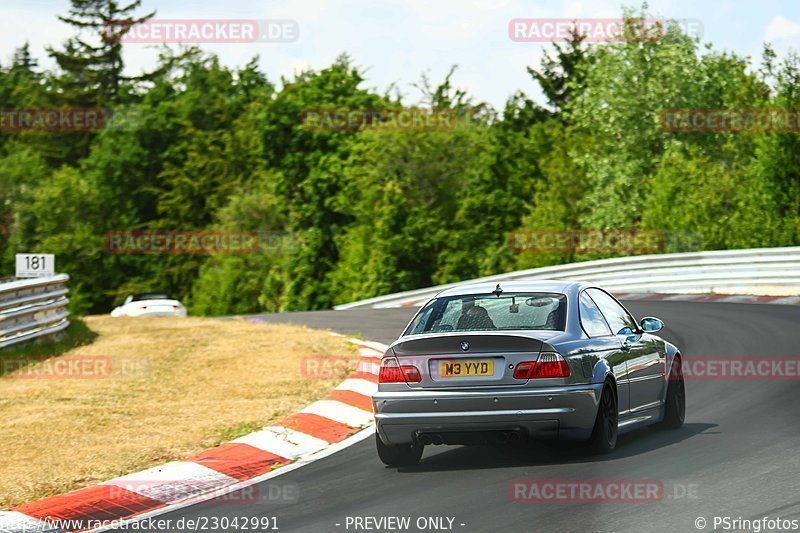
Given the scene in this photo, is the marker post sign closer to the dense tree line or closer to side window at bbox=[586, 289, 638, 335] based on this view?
side window at bbox=[586, 289, 638, 335]

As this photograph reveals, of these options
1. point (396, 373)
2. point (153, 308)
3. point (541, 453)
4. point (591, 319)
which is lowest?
point (153, 308)

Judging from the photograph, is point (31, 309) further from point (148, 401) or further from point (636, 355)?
point (636, 355)

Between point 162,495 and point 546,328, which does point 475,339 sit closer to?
point 546,328

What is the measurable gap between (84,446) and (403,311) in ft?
53.3

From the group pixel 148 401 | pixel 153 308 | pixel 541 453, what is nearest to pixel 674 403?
pixel 541 453

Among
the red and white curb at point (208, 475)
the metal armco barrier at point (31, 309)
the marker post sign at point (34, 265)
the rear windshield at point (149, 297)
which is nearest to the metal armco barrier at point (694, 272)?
the rear windshield at point (149, 297)

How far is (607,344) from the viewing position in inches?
362

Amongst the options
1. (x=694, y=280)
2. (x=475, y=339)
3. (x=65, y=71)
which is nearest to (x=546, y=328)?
(x=475, y=339)

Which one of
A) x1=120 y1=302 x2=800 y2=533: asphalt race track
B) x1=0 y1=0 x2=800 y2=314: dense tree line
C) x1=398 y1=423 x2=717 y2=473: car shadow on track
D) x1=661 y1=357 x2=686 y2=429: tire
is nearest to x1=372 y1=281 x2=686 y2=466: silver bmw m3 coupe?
x1=398 y1=423 x2=717 y2=473: car shadow on track

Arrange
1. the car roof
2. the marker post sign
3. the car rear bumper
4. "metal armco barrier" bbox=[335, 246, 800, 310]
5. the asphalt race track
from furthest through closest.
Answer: "metal armco barrier" bbox=[335, 246, 800, 310]
the marker post sign
the car roof
the car rear bumper
the asphalt race track

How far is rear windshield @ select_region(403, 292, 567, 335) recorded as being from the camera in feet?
29.5

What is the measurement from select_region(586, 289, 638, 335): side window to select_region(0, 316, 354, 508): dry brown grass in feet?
11.6

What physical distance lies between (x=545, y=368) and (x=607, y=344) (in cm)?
96

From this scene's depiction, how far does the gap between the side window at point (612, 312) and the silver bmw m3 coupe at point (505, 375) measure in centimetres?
19
